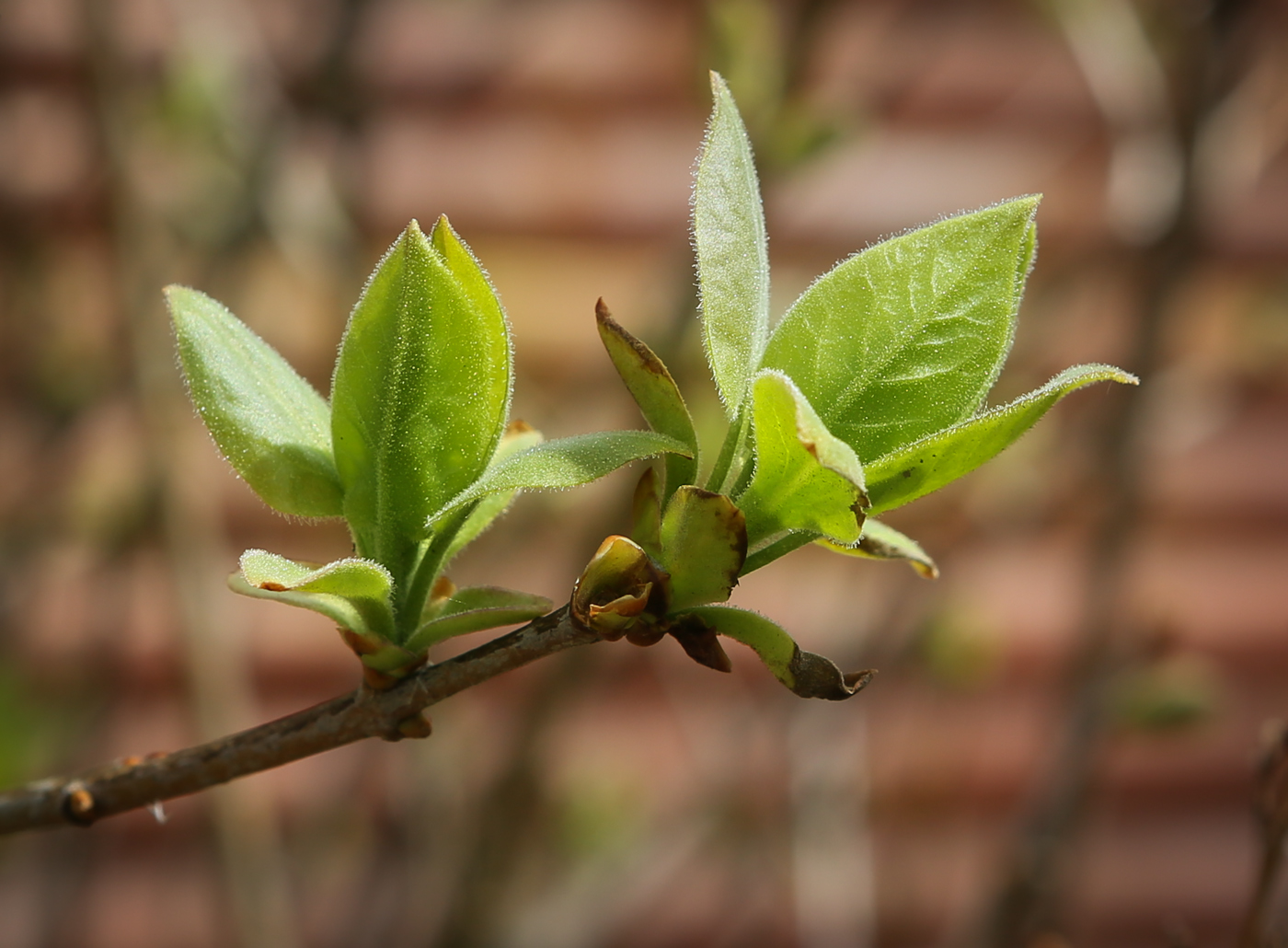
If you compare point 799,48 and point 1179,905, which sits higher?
point 799,48

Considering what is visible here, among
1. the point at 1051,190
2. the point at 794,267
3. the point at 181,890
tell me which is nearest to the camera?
the point at 794,267

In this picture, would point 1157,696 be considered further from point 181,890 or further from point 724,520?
point 181,890

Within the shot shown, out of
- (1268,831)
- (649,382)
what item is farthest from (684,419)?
(1268,831)

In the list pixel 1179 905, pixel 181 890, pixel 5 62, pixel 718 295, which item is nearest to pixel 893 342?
pixel 718 295

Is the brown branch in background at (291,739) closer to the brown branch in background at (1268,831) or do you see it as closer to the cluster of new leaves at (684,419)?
the cluster of new leaves at (684,419)

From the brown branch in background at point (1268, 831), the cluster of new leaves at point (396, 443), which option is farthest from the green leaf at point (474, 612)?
the brown branch in background at point (1268, 831)

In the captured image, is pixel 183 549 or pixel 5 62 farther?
A: pixel 5 62

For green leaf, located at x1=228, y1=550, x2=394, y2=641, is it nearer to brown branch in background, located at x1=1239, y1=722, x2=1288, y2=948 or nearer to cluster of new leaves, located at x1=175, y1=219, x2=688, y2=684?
cluster of new leaves, located at x1=175, y1=219, x2=688, y2=684
